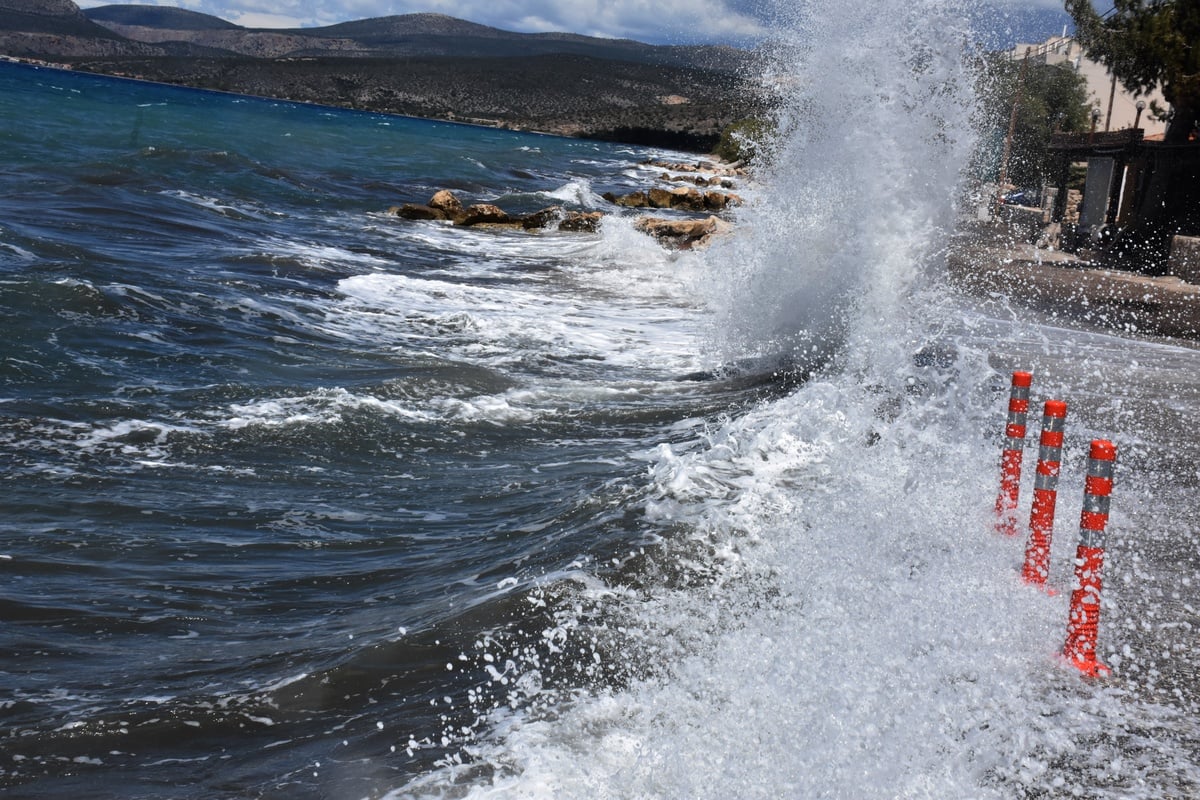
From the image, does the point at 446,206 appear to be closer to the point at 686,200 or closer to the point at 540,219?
the point at 540,219

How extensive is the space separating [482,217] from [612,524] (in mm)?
20954

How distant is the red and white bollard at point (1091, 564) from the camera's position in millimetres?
4941

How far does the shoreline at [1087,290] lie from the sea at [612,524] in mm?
1887

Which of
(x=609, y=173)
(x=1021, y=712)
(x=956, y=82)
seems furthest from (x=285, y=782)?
(x=609, y=173)

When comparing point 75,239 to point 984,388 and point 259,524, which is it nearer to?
point 259,524

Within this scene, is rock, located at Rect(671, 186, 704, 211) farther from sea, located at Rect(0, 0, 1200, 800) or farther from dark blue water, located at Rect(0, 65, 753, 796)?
sea, located at Rect(0, 0, 1200, 800)

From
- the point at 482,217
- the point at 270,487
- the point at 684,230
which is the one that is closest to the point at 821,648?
the point at 270,487

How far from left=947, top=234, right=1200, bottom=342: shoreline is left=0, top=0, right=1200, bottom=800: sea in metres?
Answer: 1.89

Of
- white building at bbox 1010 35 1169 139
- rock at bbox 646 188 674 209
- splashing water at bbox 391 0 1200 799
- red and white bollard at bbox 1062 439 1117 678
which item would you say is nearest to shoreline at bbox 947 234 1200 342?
splashing water at bbox 391 0 1200 799

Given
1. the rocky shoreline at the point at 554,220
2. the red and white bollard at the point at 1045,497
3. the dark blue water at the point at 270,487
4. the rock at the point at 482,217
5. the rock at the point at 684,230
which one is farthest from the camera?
the rock at the point at 482,217

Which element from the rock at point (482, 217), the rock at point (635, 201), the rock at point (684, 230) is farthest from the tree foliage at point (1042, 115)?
the rock at point (482, 217)

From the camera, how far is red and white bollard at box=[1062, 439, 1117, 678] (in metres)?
4.94

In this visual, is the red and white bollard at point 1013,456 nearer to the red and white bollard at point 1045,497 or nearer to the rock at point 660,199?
the red and white bollard at point 1045,497

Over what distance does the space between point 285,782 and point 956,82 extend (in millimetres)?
11474
